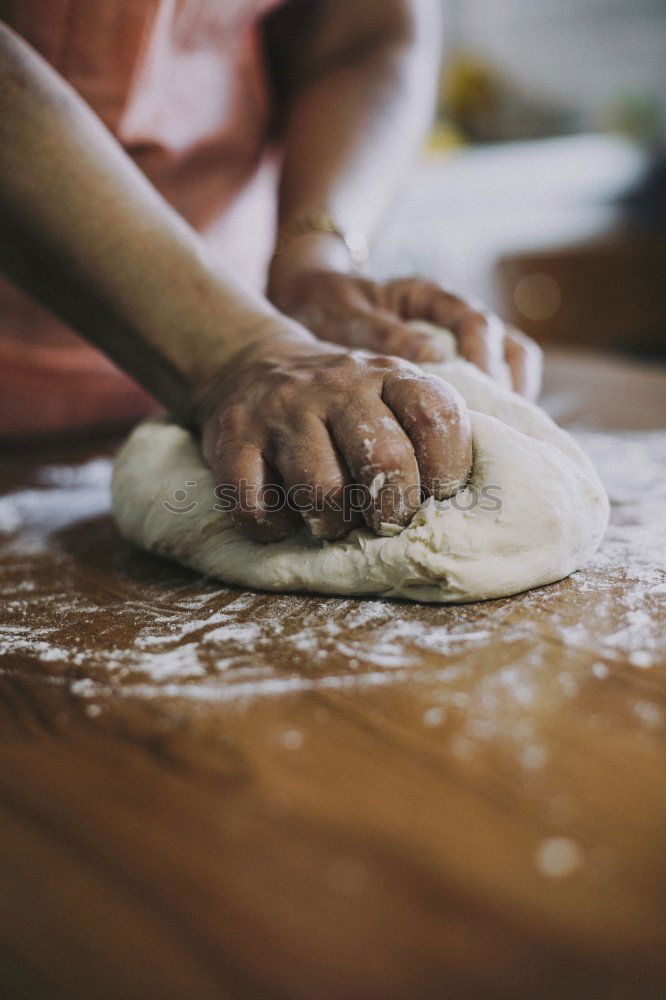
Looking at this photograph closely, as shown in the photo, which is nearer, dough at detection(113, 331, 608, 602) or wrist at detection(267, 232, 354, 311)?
dough at detection(113, 331, 608, 602)

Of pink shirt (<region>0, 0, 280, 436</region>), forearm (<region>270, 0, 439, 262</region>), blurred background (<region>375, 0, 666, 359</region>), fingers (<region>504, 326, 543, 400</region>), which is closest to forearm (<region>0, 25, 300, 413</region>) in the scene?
pink shirt (<region>0, 0, 280, 436</region>)

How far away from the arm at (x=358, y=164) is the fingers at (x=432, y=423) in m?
0.30

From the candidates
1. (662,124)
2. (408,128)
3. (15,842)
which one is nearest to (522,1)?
(662,124)

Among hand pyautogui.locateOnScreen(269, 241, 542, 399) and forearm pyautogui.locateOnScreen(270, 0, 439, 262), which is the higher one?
forearm pyautogui.locateOnScreen(270, 0, 439, 262)

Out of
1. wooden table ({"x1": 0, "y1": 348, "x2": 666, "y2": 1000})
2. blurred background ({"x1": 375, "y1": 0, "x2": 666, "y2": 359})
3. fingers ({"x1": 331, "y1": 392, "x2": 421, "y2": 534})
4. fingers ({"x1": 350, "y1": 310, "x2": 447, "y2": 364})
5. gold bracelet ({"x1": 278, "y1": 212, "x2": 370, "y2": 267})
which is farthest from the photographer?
blurred background ({"x1": 375, "y1": 0, "x2": 666, "y2": 359})

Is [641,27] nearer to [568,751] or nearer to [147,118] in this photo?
[147,118]

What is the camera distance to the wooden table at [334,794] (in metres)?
0.37

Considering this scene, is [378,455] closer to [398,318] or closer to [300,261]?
[398,318]

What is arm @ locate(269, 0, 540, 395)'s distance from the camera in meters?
1.07

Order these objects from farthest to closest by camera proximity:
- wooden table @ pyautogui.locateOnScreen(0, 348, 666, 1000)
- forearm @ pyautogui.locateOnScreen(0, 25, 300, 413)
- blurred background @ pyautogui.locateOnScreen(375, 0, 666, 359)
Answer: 1. blurred background @ pyautogui.locateOnScreen(375, 0, 666, 359)
2. forearm @ pyautogui.locateOnScreen(0, 25, 300, 413)
3. wooden table @ pyautogui.locateOnScreen(0, 348, 666, 1000)

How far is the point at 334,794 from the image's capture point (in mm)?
478

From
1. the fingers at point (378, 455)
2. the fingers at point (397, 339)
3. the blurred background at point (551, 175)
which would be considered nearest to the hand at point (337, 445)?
the fingers at point (378, 455)

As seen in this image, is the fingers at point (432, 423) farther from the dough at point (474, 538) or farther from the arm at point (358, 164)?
the arm at point (358, 164)

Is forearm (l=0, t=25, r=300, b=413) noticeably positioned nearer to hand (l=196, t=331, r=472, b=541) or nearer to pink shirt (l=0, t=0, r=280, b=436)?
hand (l=196, t=331, r=472, b=541)
